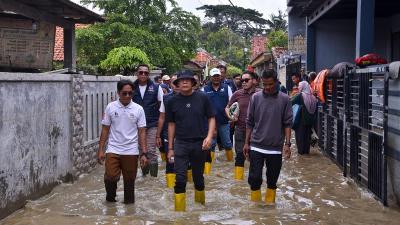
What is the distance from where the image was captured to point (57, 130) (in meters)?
8.59

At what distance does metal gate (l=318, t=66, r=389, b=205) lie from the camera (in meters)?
7.36

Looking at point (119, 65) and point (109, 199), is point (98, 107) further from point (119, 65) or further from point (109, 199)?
point (119, 65)

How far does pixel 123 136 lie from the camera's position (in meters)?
7.22

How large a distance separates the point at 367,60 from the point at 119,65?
45.5ft

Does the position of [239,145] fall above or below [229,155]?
above

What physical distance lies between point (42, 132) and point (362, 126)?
15.2 ft

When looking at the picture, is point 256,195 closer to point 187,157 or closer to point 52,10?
point 187,157

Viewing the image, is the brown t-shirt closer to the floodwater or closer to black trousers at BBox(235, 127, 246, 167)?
black trousers at BBox(235, 127, 246, 167)

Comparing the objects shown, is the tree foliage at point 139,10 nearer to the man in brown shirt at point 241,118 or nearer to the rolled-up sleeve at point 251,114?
the man in brown shirt at point 241,118

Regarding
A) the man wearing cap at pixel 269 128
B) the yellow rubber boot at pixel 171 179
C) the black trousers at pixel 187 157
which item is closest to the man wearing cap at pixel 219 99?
the yellow rubber boot at pixel 171 179

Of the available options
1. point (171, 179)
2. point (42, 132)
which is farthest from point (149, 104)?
point (42, 132)

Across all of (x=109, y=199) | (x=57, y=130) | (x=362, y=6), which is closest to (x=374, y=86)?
(x=362, y=6)

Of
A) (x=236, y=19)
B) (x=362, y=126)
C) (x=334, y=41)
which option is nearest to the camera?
(x=362, y=126)

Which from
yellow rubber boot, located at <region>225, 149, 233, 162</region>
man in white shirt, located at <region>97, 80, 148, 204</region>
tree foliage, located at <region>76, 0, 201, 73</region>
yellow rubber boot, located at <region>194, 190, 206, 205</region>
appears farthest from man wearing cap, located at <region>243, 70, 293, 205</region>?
tree foliage, located at <region>76, 0, 201, 73</region>
